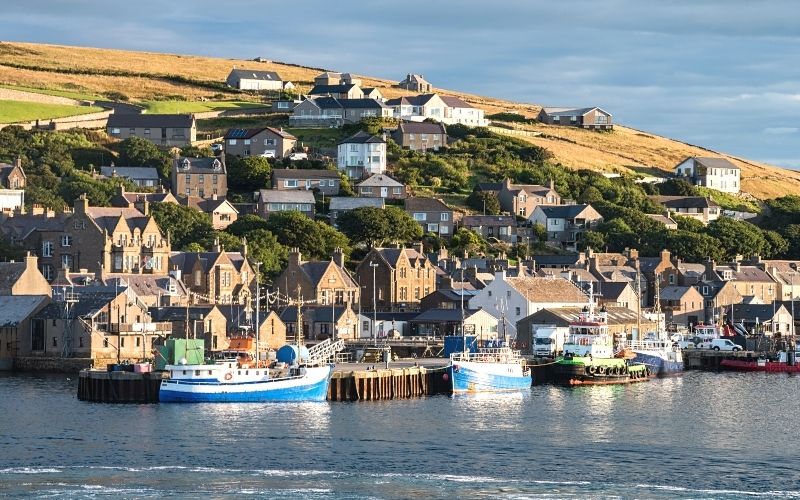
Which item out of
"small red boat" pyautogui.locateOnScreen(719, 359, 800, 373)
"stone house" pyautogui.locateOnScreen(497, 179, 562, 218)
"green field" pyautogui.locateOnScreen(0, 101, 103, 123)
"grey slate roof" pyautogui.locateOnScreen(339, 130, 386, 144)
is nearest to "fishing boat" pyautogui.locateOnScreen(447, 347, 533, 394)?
"small red boat" pyautogui.locateOnScreen(719, 359, 800, 373)

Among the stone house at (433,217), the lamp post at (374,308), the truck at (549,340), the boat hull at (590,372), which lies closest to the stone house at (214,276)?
the lamp post at (374,308)

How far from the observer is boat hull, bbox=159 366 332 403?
82.7 meters

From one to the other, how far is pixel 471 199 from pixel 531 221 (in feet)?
24.0

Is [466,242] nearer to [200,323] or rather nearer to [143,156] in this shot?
[143,156]

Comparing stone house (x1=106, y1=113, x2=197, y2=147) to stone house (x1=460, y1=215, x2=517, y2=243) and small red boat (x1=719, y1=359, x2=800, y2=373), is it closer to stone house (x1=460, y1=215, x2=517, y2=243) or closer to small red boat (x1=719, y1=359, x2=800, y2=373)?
stone house (x1=460, y1=215, x2=517, y2=243)

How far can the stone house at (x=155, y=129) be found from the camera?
187250 mm

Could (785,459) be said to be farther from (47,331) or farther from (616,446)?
(47,331)

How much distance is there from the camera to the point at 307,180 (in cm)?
17538

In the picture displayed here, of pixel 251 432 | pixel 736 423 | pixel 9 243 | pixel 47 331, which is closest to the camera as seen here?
pixel 251 432

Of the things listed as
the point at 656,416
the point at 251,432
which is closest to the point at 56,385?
the point at 251,432

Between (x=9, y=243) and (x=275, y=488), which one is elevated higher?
(x=9, y=243)

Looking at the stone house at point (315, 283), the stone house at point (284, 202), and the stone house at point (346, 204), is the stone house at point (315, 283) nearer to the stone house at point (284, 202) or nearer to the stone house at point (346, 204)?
the stone house at point (284, 202)

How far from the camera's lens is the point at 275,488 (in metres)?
56.7

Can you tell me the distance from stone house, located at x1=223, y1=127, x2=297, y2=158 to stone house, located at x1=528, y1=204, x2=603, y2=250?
106 ft
